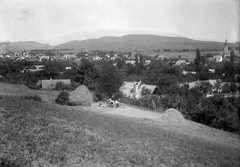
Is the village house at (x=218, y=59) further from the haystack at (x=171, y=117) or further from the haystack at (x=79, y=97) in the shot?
the haystack at (x=79, y=97)

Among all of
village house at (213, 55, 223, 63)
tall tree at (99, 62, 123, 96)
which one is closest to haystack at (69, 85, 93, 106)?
tall tree at (99, 62, 123, 96)

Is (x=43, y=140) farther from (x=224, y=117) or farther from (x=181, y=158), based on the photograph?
(x=224, y=117)

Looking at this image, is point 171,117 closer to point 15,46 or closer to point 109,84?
point 109,84

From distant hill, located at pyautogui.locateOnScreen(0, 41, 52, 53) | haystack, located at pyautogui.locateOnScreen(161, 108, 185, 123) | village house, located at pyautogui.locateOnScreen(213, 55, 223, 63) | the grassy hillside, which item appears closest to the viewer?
haystack, located at pyautogui.locateOnScreen(161, 108, 185, 123)

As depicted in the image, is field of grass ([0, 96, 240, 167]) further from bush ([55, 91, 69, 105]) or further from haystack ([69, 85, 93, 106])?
bush ([55, 91, 69, 105])

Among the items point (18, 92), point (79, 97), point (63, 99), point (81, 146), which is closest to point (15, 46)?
point (18, 92)

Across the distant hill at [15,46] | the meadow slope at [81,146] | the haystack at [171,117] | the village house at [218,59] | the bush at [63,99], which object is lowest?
the haystack at [171,117]

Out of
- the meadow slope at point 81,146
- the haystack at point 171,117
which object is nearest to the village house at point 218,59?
the haystack at point 171,117

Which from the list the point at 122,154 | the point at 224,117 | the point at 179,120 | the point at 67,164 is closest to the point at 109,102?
the point at 179,120
